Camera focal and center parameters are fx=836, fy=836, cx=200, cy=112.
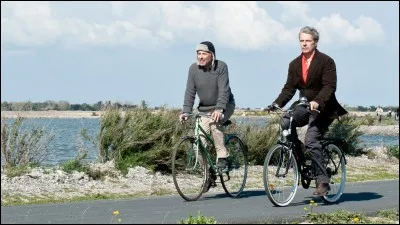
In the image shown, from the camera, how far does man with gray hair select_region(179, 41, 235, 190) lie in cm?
1115

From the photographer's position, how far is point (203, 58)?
438 inches

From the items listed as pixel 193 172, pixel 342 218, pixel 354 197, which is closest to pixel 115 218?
pixel 342 218

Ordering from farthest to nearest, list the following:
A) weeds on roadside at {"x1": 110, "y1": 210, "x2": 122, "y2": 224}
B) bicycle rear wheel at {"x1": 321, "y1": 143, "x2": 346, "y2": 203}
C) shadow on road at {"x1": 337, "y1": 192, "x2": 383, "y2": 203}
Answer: shadow on road at {"x1": 337, "y1": 192, "x2": 383, "y2": 203}, bicycle rear wheel at {"x1": 321, "y1": 143, "x2": 346, "y2": 203}, weeds on roadside at {"x1": 110, "y1": 210, "x2": 122, "y2": 224}

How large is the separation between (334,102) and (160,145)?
5.02 metres

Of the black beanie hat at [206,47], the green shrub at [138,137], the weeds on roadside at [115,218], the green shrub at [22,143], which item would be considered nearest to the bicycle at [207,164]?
the black beanie hat at [206,47]

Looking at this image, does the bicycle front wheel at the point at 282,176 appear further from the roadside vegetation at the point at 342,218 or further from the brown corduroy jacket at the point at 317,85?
the roadside vegetation at the point at 342,218

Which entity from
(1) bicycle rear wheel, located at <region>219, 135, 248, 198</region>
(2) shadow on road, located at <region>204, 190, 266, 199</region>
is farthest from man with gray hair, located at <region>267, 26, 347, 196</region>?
(2) shadow on road, located at <region>204, 190, 266, 199</region>

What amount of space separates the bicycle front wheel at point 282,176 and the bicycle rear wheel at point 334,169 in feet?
1.98

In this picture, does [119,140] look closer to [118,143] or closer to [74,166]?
[118,143]

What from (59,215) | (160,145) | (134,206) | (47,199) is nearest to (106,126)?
(160,145)

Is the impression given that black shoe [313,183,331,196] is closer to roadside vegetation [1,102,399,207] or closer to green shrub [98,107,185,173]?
roadside vegetation [1,102,399,207]

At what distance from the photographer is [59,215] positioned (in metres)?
9.43

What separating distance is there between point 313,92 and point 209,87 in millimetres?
1422

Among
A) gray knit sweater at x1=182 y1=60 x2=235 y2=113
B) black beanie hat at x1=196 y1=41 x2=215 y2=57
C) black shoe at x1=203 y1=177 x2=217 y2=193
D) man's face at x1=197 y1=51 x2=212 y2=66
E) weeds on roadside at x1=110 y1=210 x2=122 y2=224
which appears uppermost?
black beanie hat at x1=196 y1=41 x2=215 y2=57
